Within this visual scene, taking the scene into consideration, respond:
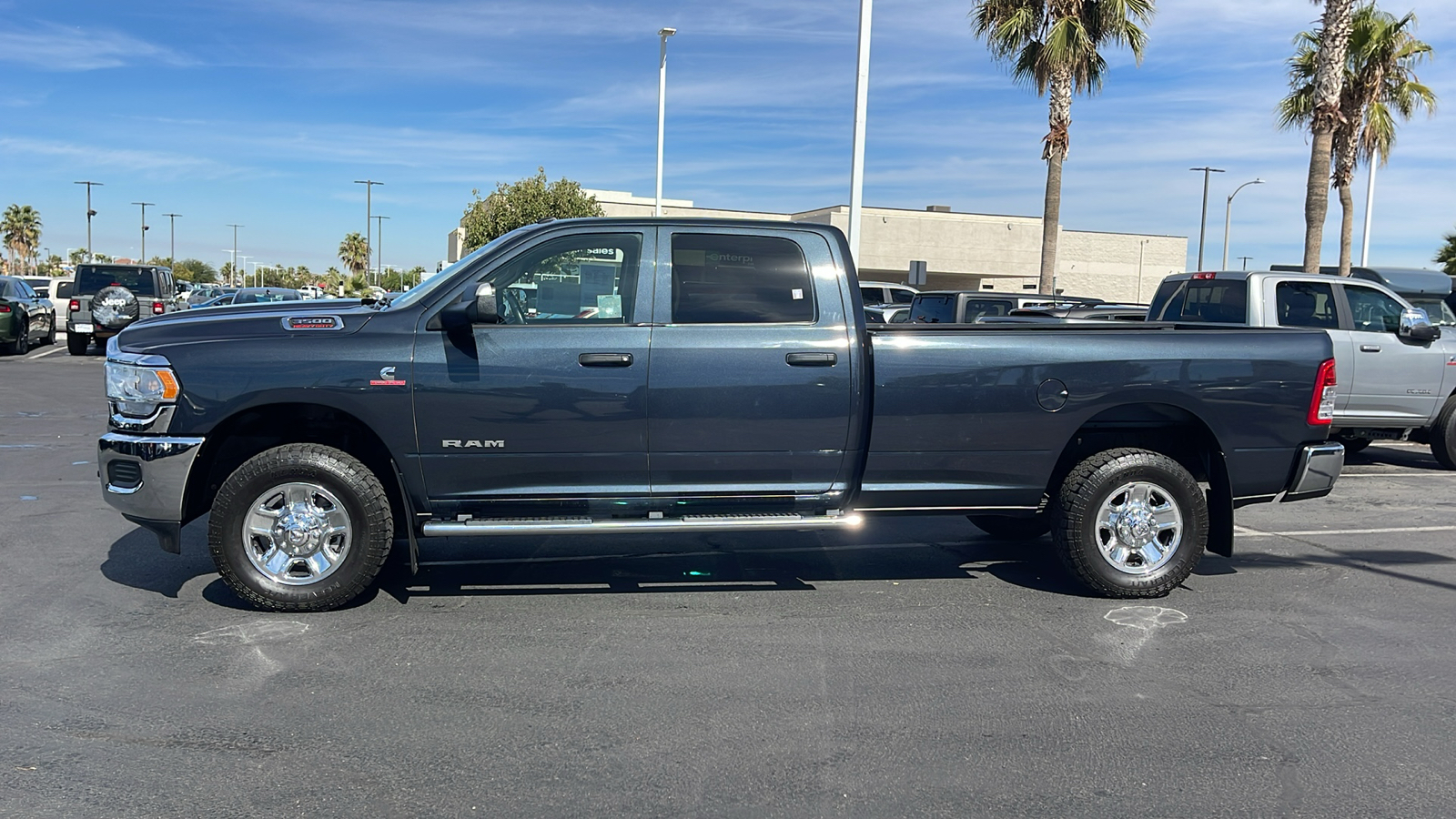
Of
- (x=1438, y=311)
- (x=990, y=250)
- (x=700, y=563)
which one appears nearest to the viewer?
(x=700, y=563)

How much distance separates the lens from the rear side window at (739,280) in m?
5.77

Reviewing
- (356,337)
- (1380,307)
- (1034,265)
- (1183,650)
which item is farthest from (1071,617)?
(1034,265)

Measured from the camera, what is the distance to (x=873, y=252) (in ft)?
159

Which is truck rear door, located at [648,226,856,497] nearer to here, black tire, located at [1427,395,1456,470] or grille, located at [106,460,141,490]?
grille, located at [106,460,141,490]

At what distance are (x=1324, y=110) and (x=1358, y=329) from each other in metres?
9.75

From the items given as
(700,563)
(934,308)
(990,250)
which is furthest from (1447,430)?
(990,250)

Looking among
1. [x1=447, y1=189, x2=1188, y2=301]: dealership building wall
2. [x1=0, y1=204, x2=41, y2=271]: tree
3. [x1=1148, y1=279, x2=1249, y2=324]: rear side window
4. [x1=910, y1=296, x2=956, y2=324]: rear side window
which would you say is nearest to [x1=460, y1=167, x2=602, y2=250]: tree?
[x1=447, y1=189, x2=1188, y2=301]: dealership building wall

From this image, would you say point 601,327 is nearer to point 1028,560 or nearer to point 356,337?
point 356,337

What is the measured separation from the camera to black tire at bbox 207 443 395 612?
5434 millimetres

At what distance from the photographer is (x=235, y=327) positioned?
5469 mm

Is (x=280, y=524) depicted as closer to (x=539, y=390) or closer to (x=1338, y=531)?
(x=539, y=390)

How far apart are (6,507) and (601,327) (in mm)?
5188

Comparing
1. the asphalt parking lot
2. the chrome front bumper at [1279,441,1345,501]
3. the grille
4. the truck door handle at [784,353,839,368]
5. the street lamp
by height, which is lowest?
the asphalt parking lot

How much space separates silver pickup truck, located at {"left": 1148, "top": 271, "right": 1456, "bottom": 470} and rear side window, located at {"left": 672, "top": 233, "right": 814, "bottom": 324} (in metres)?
6.18
